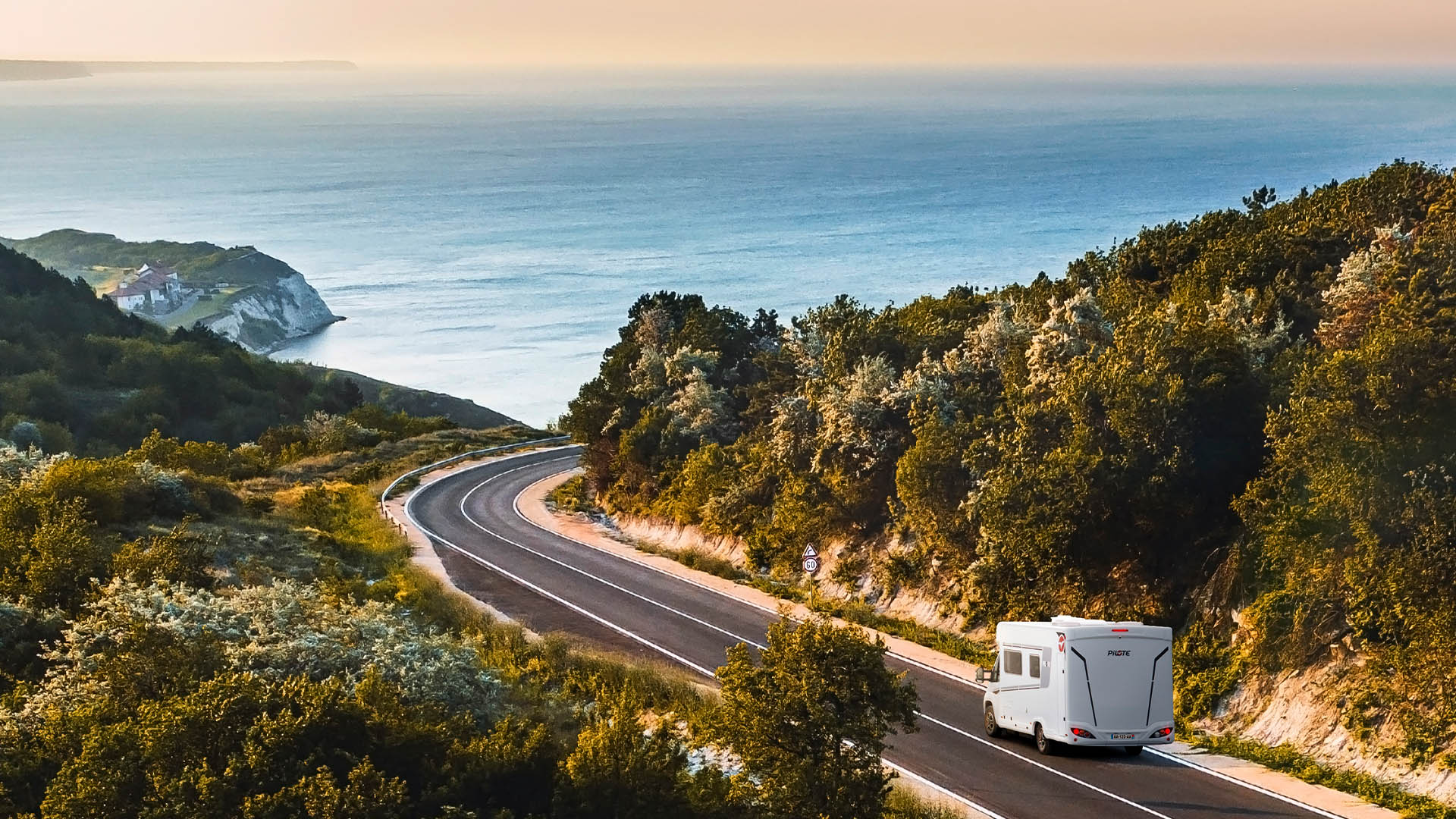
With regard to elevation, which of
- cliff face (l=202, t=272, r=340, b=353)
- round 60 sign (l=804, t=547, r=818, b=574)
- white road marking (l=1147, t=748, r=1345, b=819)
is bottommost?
white road marking (l=1147, t=748, r=1345, b=819)

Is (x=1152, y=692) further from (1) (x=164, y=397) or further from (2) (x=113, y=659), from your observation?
(1) (x=164, y=397)

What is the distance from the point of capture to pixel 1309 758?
68.3 ft

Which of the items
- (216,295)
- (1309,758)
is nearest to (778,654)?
(1309,758)

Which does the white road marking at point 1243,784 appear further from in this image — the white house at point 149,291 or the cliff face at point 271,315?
the white house at point 149,291

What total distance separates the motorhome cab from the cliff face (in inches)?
5726

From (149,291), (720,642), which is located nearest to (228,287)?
(149,291)

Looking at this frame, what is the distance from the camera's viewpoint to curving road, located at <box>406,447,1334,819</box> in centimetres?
1989

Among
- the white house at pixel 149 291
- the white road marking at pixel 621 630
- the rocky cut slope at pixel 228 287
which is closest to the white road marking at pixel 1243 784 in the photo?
the white road marking at pixel 621 630

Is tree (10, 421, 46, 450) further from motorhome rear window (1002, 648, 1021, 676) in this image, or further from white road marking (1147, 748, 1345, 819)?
white road marking (1147, 748, 1345, 819)

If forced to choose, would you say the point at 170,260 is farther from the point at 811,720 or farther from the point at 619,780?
the point at 811,720

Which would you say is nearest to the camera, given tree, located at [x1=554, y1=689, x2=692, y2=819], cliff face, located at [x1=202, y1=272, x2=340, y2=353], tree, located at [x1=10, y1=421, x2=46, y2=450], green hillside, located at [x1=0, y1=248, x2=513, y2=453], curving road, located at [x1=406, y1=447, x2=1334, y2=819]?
tree, located at [x1=554, y1=689, x2=692, y2=819]

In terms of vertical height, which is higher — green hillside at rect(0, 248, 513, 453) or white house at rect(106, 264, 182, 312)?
white house at rect(106, 264, 182, 312)

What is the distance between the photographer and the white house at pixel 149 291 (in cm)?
15612

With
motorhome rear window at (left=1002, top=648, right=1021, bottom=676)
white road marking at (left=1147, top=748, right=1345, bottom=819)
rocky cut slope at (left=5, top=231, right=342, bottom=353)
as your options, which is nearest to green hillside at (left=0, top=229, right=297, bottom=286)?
rocky cut slope at (left=5, top=231, right=342, bottom=353)
